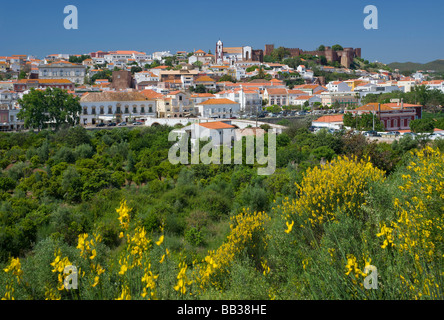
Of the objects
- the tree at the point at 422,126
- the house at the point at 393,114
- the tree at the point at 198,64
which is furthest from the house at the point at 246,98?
the tree at the point at 198,64

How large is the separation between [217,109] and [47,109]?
12.0m

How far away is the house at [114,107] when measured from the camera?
106 ft

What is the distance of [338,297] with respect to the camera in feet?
12.1

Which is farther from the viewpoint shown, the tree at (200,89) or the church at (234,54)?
the church at (234,54)

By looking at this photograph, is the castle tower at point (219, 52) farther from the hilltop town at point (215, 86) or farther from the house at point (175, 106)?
the house at point (175, 106)

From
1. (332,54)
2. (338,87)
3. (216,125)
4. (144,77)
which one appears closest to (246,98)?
(338,87)

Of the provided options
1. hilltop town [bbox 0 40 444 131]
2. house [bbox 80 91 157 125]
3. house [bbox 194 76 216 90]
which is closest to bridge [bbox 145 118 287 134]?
hilltop town [bbox 0 40 444 131]

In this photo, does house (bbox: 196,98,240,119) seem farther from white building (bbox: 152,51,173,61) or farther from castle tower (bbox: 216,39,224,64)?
white building (bbox: 152,51,173,61)

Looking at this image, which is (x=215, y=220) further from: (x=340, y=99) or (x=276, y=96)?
(x=340, y=99)

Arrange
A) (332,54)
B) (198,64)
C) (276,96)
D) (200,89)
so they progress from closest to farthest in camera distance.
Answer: (276,96) → (200,89) → (198,64) → (332,54)

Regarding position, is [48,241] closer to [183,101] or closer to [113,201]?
Answer: [113,201]

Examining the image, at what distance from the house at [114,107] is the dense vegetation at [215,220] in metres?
7.29

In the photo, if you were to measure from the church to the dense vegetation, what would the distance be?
49202mm

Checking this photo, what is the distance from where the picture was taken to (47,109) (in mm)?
28078
